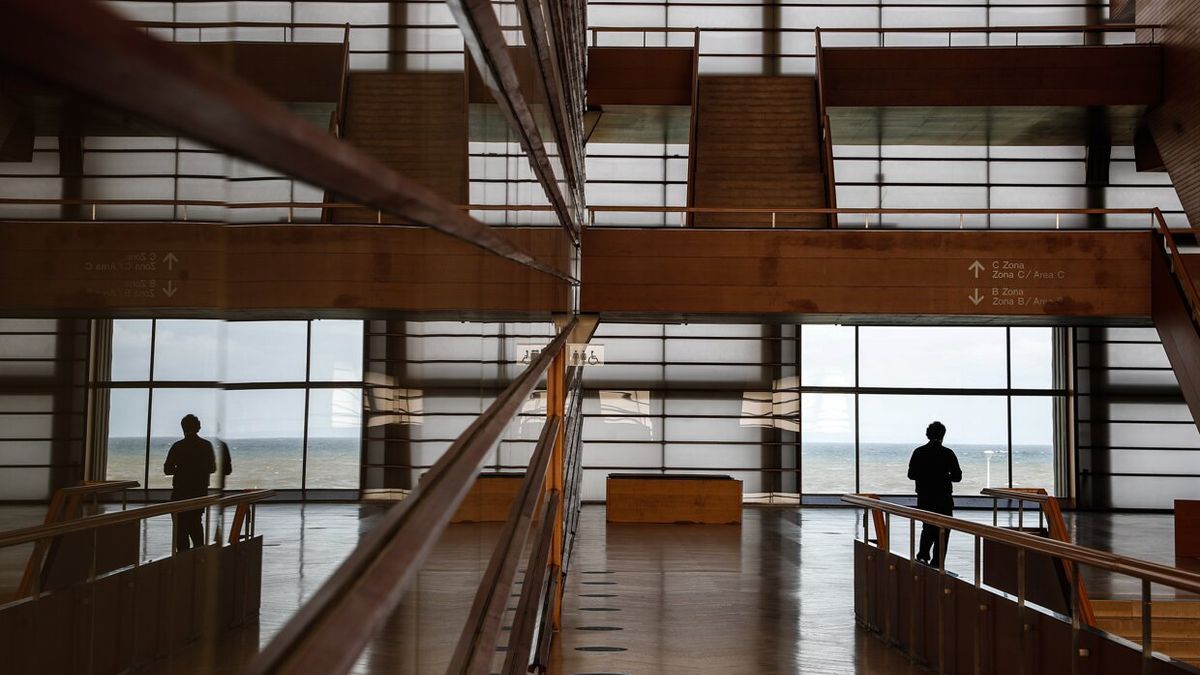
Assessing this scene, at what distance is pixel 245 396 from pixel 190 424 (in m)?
0.11

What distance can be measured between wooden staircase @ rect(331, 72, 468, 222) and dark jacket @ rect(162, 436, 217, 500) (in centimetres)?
35

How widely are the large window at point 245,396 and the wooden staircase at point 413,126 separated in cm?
15

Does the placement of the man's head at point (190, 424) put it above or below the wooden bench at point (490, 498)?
above

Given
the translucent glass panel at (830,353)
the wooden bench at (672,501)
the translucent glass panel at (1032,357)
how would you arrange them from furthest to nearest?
the translucent glass panel at (1032,357)
the translucent glass panel at (830,353)
the wooden bench at (672,501)

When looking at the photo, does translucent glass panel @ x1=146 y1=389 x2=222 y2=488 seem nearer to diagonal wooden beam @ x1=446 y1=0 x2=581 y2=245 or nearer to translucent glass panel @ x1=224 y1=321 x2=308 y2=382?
translucent glass panel @ x1=224 y1=321 x2=308 y2=382

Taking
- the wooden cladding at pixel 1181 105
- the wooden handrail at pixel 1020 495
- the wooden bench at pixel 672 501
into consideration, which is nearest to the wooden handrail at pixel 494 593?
the wooden handrail at pixel 1020 495

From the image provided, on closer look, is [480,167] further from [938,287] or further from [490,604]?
[938,287]

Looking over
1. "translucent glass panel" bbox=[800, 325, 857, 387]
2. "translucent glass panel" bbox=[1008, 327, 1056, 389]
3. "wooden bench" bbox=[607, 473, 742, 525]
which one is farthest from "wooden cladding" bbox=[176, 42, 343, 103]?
"translucent glass panel" bbox=[1008, 327, 1056, 389]

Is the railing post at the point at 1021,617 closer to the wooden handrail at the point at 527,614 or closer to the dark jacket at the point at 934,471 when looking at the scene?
the wooden handrail at the point at 527,614

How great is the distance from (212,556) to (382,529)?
0.42m

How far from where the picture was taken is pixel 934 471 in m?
11.6

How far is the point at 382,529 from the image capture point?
104cm

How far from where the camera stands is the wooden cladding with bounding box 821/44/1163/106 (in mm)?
21516

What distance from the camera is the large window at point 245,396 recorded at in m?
0.53
